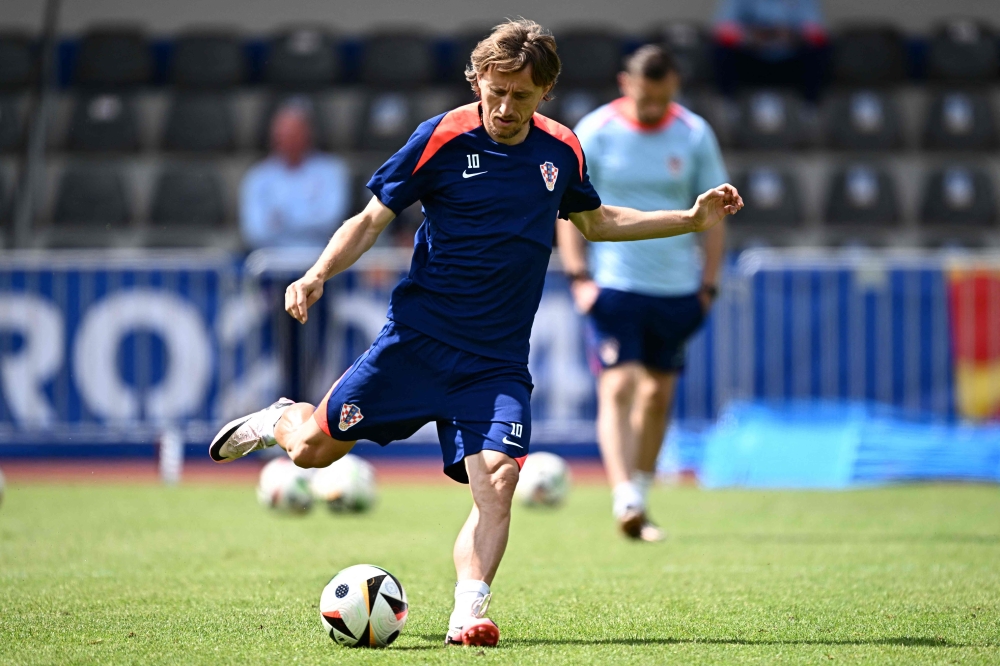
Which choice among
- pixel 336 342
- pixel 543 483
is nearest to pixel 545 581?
pixel 543 483

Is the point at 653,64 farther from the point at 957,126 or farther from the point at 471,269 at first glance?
the point at 957,126

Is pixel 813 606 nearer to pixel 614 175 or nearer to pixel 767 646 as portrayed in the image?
pixel 767 646

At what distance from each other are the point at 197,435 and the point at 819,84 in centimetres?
793

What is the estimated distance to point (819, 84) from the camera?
14836mm

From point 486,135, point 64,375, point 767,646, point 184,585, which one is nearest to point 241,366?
point 64,375

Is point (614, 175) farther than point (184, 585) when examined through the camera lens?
Yes

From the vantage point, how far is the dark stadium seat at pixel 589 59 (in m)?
14.8

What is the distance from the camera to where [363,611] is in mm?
4223

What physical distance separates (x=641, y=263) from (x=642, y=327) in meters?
0.35

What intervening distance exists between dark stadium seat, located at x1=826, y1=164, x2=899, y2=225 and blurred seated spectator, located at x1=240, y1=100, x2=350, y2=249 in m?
5.38

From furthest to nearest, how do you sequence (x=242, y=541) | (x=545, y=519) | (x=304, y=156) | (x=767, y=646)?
(x=304, y=156), (x=545, y=519), (x=242, y=541), (x=767, y=646)

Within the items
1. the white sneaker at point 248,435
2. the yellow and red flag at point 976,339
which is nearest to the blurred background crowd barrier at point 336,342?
the yellow and red flag at point 976,339

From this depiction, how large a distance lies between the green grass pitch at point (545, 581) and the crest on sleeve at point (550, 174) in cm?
152

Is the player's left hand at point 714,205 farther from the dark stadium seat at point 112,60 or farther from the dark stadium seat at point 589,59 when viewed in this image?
the dark stadium seat at point 112,60
